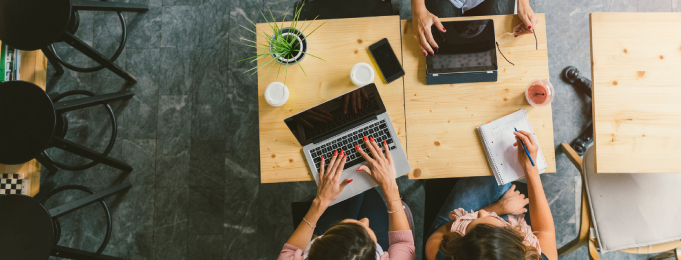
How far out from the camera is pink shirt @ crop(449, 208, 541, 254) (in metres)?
1.37

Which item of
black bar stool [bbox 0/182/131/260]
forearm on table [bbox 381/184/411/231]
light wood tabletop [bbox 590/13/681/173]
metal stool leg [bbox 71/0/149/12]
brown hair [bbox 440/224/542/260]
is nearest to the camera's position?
brown hair [bbox 440/224/542/260]

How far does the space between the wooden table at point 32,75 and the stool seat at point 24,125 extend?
57cm

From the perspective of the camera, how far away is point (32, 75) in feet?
7.09

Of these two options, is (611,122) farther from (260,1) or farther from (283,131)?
(260,1)

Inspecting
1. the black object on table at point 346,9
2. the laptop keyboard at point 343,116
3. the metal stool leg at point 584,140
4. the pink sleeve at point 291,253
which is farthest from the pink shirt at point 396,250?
the metal stool leg at point 584,140

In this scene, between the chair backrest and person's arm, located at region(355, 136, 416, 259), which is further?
the chair backrest

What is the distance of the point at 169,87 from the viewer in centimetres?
231

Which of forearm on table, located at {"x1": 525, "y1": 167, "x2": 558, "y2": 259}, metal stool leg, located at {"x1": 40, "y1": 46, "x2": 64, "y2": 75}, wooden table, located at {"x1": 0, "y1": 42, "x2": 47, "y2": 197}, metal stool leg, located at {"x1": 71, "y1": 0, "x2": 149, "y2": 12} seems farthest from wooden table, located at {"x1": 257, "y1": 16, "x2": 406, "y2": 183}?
wooden table, located at {"x1": 0, "y1": 42, "x2": 47, "y2": 197}

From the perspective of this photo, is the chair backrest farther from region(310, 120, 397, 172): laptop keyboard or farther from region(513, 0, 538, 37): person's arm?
region(310, 120, 397, 172): laptop keyboard

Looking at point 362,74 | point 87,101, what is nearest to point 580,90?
point 362,74

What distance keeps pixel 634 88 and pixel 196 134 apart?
2249 mm

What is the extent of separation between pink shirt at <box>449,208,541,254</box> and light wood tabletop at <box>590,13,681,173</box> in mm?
351

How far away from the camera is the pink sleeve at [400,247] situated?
139 cm

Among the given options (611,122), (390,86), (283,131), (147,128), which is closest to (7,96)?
(147,128)
